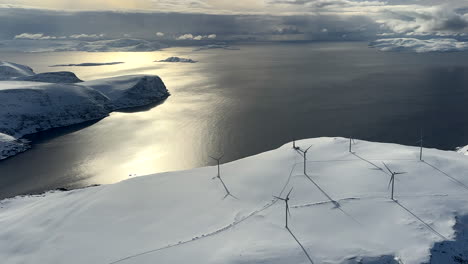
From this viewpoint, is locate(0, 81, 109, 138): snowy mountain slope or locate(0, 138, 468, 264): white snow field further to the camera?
locate(0, 81, 109, 138): snowy mountain slope

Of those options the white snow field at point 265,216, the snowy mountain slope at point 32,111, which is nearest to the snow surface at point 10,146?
the snowy mountain slope at point 32,111

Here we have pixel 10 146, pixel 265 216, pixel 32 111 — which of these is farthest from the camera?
pixel 32 111

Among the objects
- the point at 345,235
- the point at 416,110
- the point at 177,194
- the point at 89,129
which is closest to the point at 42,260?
the point at 177,194

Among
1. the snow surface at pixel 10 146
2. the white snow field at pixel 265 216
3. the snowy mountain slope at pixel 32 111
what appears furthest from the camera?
the snowy mountain slope at pixel 32 111

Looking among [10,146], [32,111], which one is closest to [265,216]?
[10,146]

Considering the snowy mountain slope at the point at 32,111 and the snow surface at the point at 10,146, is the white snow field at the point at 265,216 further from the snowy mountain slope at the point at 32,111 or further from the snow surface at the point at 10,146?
the snowy mountain slope at the point at 32,111

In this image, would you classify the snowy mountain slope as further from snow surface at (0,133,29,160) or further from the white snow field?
the white snow field

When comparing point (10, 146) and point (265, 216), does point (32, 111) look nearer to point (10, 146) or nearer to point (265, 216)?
point (10, 146)

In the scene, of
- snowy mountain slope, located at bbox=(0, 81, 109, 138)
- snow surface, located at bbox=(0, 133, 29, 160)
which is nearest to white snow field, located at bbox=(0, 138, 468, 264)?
snow surface, located at bbox=(0, 133, 29, 160)

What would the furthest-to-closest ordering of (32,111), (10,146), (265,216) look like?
(32,111), (10,146), (265,216)
